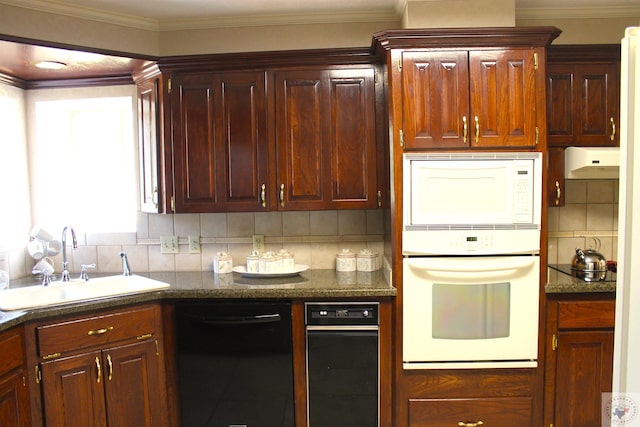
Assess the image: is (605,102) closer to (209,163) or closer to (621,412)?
(621,412)

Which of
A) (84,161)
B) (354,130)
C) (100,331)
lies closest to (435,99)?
(354,130)

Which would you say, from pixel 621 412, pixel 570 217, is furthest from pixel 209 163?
pixel 570 217

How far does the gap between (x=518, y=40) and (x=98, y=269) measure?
9.49ft

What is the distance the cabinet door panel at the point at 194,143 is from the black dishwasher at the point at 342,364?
0.96 m

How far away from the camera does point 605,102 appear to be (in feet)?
7.98

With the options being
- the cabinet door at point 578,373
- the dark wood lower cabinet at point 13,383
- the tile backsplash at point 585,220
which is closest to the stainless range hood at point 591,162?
the tile backsplash at point 585,220

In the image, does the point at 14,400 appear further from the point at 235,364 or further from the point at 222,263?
the point at 222,263

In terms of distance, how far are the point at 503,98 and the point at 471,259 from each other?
2.75 ft

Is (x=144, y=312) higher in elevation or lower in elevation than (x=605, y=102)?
lower

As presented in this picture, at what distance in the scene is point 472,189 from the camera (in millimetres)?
2092

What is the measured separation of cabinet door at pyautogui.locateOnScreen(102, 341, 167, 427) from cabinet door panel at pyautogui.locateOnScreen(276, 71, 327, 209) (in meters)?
1.17

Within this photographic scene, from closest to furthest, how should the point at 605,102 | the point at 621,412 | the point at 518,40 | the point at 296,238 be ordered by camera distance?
1. the point at 621,412
2. the point at 518,40
3. the point at 605,102
4. the point at 296,238

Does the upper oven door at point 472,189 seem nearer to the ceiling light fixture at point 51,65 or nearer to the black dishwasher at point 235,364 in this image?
the black dishwasher at point 235,364

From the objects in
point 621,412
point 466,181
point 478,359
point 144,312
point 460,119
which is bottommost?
point 478,359
